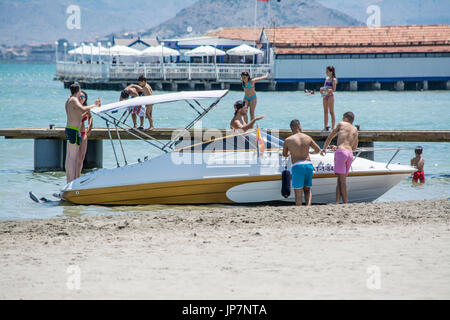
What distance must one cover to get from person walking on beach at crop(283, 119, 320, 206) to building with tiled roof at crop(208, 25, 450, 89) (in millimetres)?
50861

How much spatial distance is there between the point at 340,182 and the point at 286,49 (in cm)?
5229

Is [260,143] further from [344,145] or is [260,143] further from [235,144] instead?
[344,145]

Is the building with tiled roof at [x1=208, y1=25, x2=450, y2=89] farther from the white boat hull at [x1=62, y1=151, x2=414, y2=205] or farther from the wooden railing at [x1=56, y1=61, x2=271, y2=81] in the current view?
the white boat hull at [x1=62, y1=151, x2=414, y2=205]

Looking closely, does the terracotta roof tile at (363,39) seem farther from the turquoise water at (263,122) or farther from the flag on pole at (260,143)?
the flag on pole at (260,143)

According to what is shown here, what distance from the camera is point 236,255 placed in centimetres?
752

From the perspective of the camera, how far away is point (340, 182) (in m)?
11.4

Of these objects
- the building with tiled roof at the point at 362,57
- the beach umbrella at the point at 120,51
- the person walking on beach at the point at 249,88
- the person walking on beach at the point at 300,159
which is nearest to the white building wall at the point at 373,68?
the building with tiled roof at the point at 362,57

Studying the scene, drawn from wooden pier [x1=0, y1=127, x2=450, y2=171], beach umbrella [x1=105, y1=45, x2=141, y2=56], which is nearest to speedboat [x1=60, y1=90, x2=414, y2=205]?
wooden pier [x1=0, y1=127, x2=450, y2=171]

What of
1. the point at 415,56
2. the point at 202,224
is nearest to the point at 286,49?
the point at 415,56

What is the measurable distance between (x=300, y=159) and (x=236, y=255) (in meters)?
3.82

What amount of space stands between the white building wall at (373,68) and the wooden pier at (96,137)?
46.0 m

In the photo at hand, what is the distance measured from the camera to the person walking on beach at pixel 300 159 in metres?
10.9

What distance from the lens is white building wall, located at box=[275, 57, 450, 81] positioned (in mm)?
61938

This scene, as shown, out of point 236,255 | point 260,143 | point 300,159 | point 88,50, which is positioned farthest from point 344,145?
point 88,50
